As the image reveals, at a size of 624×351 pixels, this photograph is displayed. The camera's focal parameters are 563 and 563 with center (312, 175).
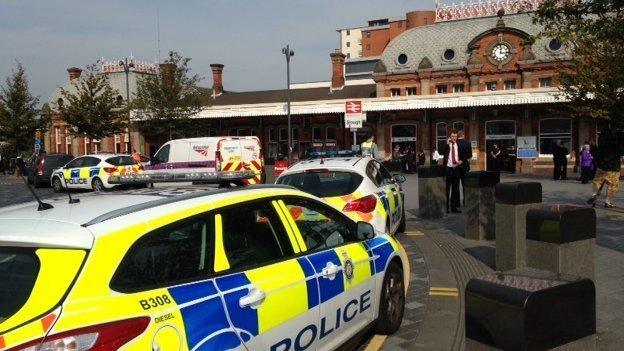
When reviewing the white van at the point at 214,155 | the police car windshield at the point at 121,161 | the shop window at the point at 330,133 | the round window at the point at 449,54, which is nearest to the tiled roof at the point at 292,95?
the shop window at the point at 330,133

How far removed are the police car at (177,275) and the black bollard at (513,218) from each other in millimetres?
3336

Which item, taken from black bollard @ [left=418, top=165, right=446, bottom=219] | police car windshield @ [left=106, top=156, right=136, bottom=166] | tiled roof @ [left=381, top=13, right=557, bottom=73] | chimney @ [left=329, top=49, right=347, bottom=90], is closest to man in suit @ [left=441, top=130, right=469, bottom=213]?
black bollard @ [left=418, top=165, right=446, bottom=219]

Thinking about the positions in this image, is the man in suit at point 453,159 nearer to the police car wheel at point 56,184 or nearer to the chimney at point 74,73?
the police car wheel at point 56,184

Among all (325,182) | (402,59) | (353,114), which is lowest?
(325,182)

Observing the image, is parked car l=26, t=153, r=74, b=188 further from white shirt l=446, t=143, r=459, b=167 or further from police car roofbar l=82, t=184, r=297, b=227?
police car roofbar l=82, t=184, r=297, b=227

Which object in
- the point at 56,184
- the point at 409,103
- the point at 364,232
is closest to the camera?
the point at 364,232

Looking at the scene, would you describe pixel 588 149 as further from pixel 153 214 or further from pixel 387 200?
pixel 153 214

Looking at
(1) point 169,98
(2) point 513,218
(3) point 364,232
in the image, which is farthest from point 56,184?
(3) point 364,232

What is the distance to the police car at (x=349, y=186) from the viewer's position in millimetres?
7695

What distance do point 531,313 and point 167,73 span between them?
118ft

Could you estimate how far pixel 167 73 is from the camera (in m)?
36.2

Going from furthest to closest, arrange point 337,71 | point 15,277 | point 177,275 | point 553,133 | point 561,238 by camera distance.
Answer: point 337,71, point 553,133, point 561,238, point 177,275, point 15,277

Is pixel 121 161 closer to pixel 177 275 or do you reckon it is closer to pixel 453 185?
pixel 453 185

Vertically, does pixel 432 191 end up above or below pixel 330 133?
below
